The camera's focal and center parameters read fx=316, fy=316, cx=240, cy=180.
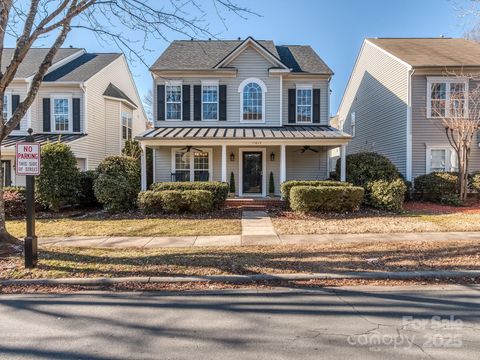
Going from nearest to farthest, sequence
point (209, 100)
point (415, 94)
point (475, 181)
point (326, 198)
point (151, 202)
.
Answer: point (326, 198) → point (151, 202) → point (475, 181) → point (415, 94) → point (209, 100)

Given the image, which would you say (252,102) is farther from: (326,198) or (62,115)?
(62,115)

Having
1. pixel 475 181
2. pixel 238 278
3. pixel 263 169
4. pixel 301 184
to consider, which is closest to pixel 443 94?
pixel 475 181

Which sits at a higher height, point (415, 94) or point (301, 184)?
point (415, 94)

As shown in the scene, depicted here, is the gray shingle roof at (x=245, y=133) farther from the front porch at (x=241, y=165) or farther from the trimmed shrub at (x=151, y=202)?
the trimmed shrub at (x=151, y=202)

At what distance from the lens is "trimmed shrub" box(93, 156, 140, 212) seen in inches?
478

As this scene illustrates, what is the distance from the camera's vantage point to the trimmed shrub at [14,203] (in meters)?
12.2

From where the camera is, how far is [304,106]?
16.6m

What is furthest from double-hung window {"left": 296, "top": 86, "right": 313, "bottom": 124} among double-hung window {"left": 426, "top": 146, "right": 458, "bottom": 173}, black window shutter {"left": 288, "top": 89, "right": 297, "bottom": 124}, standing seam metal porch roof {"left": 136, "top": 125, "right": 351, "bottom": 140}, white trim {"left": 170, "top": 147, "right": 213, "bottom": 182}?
double-hung window {"left": 426, "top": 146, "right": 458, "bottom": 173}

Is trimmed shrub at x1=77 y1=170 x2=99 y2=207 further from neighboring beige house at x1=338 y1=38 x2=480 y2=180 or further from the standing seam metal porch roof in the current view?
neighboring beige house at x1=338 y1=38 x2=480 y2=180

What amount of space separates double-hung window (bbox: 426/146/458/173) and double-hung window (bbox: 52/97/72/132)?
62.5ft

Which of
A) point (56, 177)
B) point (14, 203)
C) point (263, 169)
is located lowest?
point (14, 203)

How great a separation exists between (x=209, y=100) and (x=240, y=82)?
183 centimetres

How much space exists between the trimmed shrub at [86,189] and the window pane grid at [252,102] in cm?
784

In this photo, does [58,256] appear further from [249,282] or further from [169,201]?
[169,201]
